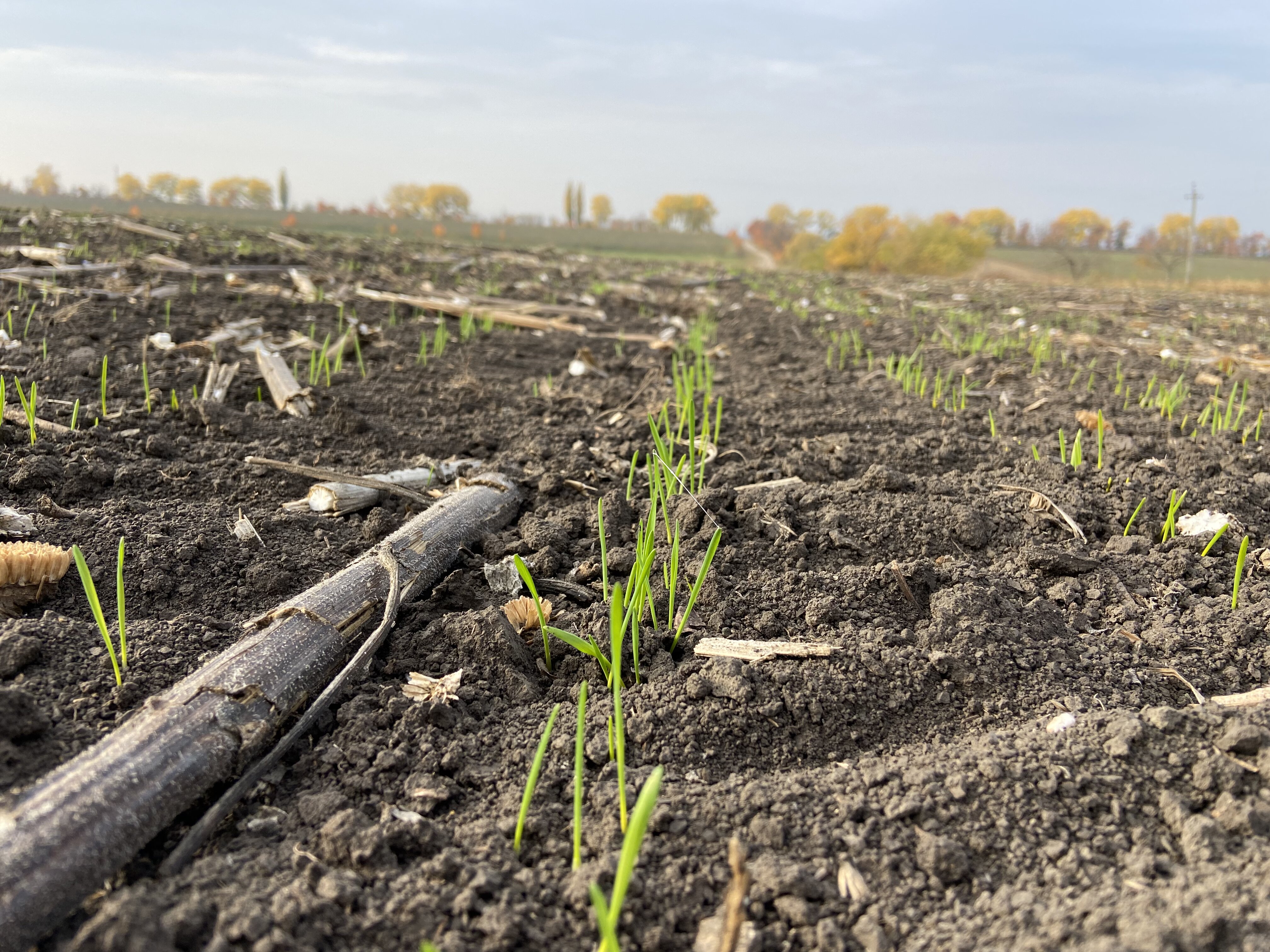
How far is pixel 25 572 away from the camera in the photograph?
171 cm

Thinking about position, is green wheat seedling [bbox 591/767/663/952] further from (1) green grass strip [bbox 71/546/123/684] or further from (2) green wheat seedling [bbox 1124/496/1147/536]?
(2) green wheat seedling [bbox 1124/496/1147/536]

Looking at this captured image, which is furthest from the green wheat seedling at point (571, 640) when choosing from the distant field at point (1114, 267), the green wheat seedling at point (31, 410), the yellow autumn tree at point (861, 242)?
the distant field at point (1114, 267)

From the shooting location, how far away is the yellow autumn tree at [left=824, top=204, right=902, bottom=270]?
25953 millimetres

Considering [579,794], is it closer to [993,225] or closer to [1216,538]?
[1216,538]

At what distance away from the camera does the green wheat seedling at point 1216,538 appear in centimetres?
218

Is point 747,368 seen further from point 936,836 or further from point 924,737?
point 936,836

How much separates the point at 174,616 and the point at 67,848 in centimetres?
80

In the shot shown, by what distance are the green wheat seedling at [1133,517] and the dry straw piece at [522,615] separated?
5.66 feet

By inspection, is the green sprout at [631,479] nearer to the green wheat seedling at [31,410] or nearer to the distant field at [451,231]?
the green wheat seedling at [31,410]

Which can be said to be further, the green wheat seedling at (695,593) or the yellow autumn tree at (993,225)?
the yellow autumn tree at (993,225)

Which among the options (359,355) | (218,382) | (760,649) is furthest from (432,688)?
(359,355)

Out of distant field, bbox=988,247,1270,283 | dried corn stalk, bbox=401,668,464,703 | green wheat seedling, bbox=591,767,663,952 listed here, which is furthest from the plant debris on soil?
distant field, bbox=988,247,1270,283

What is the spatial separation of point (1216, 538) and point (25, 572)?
9.89 ft

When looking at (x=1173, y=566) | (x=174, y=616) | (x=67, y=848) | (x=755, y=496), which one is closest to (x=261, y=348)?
(x=174, y=616)
